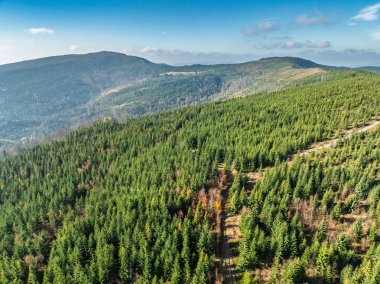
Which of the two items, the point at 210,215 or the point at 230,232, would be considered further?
the point at 210,215

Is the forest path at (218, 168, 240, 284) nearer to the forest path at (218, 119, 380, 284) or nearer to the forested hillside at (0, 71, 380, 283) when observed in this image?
the forest path at (218, 119, 380, 284)

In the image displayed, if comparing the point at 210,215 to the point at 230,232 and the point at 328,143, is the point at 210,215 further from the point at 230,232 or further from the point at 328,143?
the point at 328,143

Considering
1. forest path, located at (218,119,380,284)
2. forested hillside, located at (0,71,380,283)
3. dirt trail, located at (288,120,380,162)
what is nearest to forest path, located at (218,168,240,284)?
forest path, located at (218,119,380,284)

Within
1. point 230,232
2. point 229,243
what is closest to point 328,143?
point 230,232

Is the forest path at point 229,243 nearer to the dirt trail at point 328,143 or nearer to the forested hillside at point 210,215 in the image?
the forested hillside at point 210,215

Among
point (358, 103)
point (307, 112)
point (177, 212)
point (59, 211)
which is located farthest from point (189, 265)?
point (358, 103)

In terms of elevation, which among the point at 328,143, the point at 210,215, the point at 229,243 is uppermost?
the point at 328,143

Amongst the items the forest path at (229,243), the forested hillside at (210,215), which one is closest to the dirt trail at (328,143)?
the forested hillside at (210,215)

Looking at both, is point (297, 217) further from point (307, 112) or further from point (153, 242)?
point (307, 112)

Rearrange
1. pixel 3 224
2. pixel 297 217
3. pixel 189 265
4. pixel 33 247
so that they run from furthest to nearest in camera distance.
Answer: pixel 3 224, pixel 33 247, pixel 297 217, pixel 189 265
